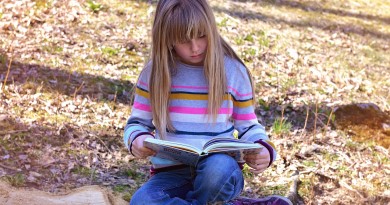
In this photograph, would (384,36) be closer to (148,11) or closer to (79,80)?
(148,11)

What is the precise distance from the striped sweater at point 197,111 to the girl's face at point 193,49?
0.10 meters

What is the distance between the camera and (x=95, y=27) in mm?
5977

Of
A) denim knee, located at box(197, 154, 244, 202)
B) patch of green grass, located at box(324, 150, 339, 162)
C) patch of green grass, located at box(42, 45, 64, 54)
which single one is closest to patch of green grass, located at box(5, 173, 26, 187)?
denim knee, located at box(197, 154, 244, 202)

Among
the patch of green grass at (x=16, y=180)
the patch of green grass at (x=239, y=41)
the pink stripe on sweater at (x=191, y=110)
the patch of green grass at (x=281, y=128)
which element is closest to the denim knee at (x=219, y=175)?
the pink stripe on sweater at (x=191, y=110)

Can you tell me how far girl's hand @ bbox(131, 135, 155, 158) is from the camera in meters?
2.74

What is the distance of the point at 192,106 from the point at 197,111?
41 millimetres

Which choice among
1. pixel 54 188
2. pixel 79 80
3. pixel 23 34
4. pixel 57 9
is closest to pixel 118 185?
pixel 54 188

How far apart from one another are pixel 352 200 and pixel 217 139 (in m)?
1.57

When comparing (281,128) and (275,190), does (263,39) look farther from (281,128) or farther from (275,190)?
(275,190)

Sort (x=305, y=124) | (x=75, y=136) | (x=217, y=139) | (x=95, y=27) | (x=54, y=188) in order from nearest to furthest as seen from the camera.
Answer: (x=217, y=139) → (x=54, y=188) → (x=75, y=136) → (x=305, y=124) → (x=95, y=27)

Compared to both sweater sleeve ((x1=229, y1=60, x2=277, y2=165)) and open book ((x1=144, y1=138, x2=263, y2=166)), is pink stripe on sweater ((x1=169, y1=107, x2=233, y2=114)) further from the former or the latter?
open book ((x1=144, y1=138, x2=263, y2=166))

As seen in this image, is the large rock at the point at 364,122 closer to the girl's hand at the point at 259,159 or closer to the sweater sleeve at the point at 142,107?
the girl's hand at the point at 259,159

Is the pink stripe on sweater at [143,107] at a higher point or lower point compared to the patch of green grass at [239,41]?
higher

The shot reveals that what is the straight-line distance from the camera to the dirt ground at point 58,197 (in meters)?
3.31
